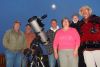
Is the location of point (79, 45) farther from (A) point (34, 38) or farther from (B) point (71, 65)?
(A) point (34, 38)

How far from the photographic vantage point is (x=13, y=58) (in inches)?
221

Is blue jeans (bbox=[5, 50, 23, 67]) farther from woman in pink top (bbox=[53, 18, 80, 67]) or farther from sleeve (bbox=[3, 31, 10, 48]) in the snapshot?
woman in pink top (bbox=[53, 18, 80, 67])

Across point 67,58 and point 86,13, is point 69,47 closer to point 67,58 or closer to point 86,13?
point 67,58

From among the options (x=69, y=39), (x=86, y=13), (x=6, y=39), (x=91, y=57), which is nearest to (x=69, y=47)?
(x=69, y=39)

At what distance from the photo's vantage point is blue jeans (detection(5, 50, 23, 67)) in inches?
219

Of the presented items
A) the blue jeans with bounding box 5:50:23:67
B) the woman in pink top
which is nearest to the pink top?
the woman in pink top

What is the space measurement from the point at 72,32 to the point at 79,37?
0.17 metres

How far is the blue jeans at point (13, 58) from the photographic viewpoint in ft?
18.3

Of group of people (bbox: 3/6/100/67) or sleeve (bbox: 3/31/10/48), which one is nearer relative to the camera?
group of people (bbox: 3/6/100/67)

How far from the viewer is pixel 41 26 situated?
5.59 m

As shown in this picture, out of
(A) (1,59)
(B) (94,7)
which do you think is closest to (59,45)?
(A) (1,59)

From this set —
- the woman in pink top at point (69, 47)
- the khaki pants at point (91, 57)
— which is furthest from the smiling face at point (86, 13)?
the khaki pants at point (91, 57)

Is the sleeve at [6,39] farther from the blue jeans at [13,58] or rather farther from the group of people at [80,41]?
the group of people at [80,41]

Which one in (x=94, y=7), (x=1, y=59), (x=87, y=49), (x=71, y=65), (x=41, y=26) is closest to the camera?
(x=87, y=49)
